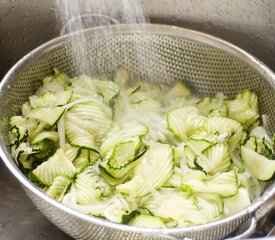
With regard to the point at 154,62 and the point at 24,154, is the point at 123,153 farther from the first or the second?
the point at 154,62

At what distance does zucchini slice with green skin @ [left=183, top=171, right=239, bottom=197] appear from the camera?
3.30 ft

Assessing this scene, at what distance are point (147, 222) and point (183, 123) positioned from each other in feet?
0.94

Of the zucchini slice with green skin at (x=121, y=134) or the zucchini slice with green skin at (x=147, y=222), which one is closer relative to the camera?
the zucchini slice with green skin at (x=147, y=222)

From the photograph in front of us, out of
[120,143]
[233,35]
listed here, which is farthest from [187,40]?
[120,143]

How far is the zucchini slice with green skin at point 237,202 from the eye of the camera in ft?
3.30

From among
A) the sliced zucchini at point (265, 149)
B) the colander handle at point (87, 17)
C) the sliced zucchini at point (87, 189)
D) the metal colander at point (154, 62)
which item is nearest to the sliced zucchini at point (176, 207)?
the sliced zucchini at point (87, 189)

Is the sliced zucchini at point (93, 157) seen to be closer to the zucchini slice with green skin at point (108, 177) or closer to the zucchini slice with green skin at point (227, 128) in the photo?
the zucchini slice with green skin at point (108, 177)

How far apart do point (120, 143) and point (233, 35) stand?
0.47 m

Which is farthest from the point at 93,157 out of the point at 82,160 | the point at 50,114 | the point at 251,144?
the point at 251,144

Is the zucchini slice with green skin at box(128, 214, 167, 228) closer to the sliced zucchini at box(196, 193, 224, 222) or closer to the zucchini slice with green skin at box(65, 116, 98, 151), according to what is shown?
A: the sliced zucchini at box(196, 193, 224, 222)

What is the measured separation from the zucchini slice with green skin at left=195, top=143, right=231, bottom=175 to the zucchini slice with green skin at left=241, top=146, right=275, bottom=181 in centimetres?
5

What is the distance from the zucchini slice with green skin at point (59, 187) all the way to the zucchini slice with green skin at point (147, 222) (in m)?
0.15

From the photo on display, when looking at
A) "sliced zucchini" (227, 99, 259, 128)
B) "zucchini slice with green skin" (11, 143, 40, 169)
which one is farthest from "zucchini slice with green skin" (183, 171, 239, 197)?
"zucchini slice with green skin" (11, 143, 40, 169)

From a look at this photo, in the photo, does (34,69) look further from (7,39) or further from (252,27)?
(252,27)
